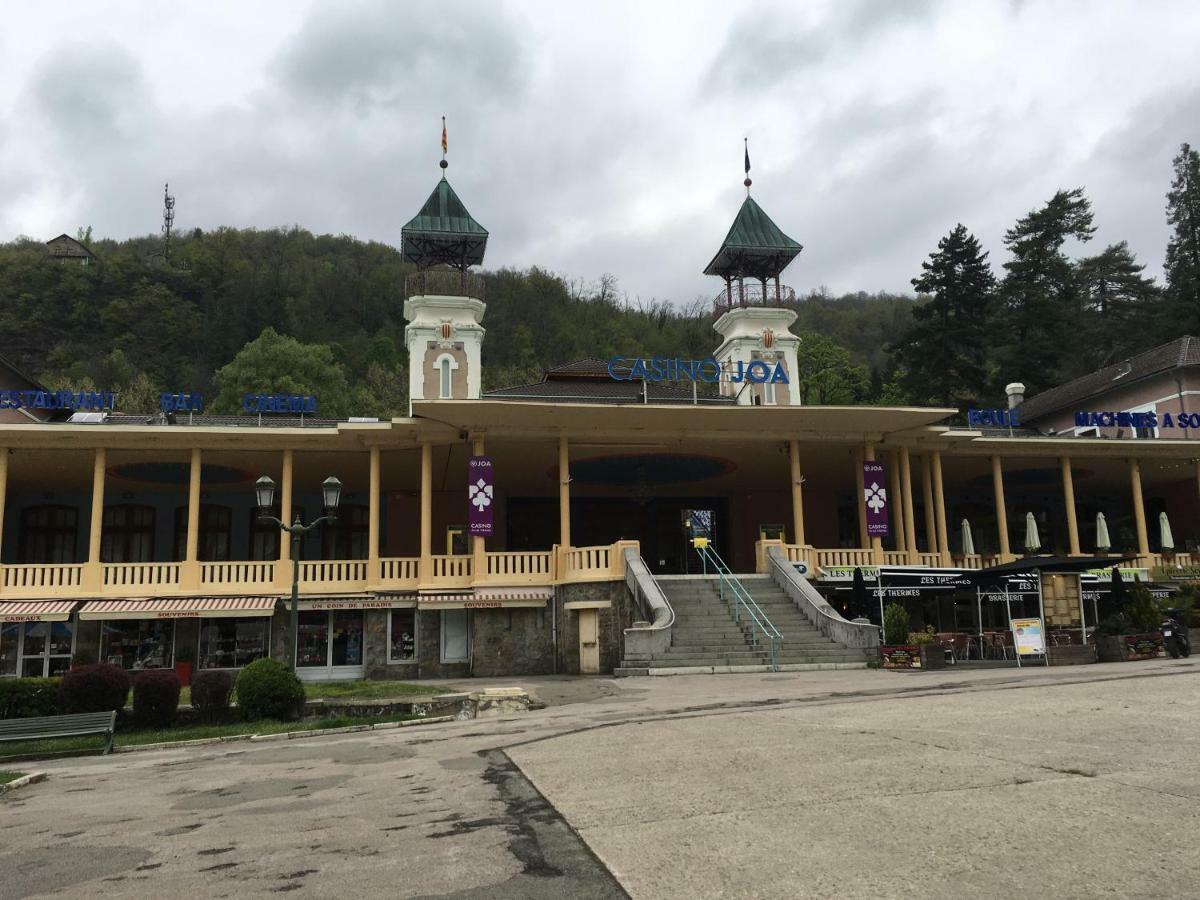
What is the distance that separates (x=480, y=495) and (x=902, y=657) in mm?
11717

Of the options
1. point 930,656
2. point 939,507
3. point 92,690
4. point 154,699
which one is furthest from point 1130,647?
point 92,690

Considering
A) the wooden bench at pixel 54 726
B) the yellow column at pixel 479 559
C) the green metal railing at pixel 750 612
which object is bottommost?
the wooden bench at pixel 54 726

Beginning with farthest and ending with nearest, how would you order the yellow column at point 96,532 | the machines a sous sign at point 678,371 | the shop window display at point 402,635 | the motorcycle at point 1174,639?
the machines a sous sign at point 678,371, the shop window display at point 402,635, the yellow column at point 96,532, the motorcycle at point 1174,639

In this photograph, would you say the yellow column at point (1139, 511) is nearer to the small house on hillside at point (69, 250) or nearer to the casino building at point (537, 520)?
the casino building at point (537, 520)

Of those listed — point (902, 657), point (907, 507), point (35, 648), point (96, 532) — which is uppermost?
point (907, 507)

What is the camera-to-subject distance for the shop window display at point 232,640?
88.5 feet

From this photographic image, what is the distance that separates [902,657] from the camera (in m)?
20.6

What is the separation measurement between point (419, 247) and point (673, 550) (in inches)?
855

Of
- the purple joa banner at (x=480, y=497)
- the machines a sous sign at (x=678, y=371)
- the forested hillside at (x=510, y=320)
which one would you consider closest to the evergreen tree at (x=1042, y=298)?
the forested hillside at (x=510, y=320)

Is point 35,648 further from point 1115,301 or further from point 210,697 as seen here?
point 1115,301

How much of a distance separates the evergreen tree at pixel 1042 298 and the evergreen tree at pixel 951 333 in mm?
2452

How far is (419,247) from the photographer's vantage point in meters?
48.4

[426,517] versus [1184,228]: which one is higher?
[1184,228]

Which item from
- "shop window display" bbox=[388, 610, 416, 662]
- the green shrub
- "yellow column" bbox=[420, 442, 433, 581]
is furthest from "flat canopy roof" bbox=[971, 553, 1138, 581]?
"shop window display" bbox=[388, 610, 416, 662]
